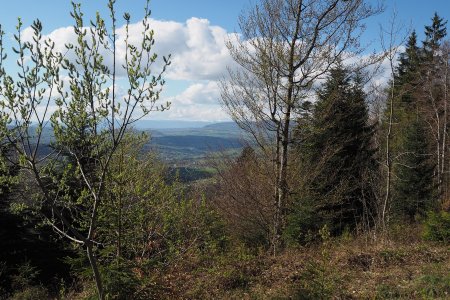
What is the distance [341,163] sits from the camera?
16594 millimetres

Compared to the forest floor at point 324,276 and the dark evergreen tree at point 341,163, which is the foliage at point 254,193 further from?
the forest floor at point 324,276

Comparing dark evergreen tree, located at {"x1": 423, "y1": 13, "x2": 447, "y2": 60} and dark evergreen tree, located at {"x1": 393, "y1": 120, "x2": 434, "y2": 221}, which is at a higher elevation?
dark evergreen tree, located at {"x1": 423, "y1": 13, "x2": 447, "y2": 60}

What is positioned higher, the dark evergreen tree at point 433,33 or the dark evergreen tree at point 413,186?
the dark evergreen tree at point 433,33

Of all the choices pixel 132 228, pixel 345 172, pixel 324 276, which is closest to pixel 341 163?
pixel 345 172

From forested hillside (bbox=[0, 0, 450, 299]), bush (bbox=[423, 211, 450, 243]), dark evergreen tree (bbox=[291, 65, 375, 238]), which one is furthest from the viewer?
dark evergreen tree (bbox=[291, 65, 375, 238])

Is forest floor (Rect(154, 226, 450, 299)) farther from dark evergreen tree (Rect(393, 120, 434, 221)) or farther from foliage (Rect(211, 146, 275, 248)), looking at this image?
dark evergreen tree (Rect(393, 120, 434, 221))

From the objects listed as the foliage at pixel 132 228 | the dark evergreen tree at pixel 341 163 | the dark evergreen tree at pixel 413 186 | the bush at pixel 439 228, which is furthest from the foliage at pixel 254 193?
A: the dark evergreen tree at pixel 413 186

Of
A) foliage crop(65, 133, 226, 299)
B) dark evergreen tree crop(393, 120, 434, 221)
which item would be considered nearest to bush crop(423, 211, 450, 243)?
foliage crop(65, 133, 226, 299)

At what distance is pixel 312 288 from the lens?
19.7ft

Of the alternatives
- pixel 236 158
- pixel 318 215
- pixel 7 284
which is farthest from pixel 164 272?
pixel 236 158

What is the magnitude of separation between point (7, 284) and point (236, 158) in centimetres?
1165

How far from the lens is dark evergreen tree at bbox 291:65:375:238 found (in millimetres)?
13367

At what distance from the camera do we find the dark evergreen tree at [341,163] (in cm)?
1337

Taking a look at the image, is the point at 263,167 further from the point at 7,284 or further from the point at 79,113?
the point at 7,284
